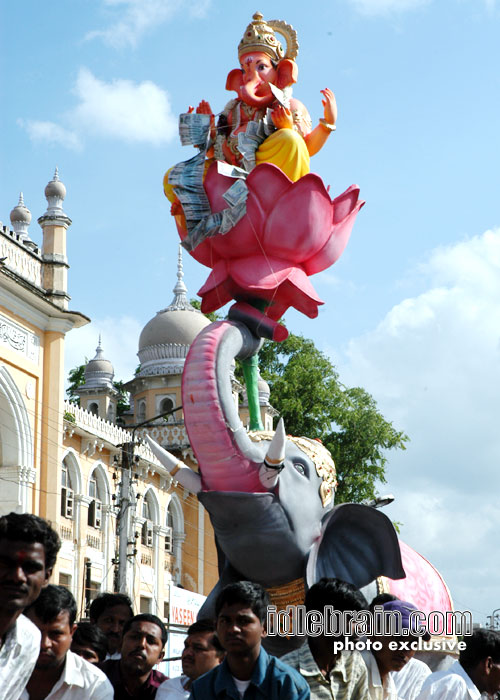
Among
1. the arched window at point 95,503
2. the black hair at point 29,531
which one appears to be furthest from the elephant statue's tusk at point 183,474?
the arched window at point 95,503

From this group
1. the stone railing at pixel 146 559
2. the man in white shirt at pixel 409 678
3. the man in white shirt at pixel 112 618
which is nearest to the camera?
the man in white shirt at pixel 409 678

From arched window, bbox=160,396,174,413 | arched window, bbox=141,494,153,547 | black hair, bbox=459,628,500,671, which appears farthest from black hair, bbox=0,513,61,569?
→ arched window, bbox=160,396,174,413

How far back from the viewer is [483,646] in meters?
5.28

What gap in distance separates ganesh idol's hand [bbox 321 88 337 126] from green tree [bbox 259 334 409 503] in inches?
702

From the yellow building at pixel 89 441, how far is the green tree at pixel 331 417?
0.74 metres

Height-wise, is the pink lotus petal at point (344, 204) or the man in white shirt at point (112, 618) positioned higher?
the pink lotus petal at point (344, 204)

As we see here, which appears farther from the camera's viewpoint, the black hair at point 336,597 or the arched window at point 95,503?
the arched window at point 95,503

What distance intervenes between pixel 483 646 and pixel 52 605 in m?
2.04

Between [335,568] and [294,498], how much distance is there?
615 millimetres

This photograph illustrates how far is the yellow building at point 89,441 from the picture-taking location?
20.2 m

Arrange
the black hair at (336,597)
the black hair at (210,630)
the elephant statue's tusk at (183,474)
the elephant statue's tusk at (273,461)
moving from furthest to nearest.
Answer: the elephant statue's tusk at (183,474)
the elephant statue's tusk at (273,461)
the black hair at (210,630)
the black hair at (336,597)

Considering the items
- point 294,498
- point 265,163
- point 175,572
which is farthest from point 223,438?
point 175,572

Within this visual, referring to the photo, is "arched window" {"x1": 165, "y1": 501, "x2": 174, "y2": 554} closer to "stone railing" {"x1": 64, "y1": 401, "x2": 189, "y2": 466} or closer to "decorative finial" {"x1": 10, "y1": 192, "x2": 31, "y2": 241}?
"stone railing" {"x1": 64, "y1": 401, "x2": 189, "y2": 466}

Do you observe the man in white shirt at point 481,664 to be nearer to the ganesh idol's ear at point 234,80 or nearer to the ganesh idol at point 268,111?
the ganesh idol at point 268,111
